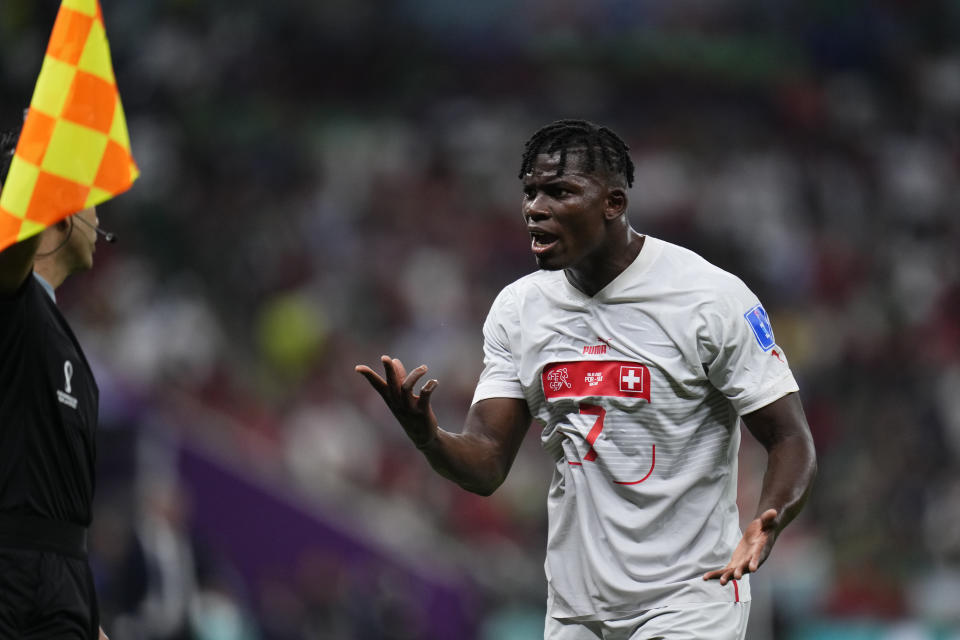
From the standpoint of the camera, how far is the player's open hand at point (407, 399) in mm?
4035

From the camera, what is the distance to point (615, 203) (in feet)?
14.5

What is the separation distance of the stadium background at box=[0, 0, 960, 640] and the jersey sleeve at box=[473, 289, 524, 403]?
4320 millimetres

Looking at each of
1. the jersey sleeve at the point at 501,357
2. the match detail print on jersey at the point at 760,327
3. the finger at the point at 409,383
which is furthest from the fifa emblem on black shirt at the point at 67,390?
the match detail print on jersey at the point at 760,327

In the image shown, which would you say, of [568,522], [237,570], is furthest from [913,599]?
[568,522]

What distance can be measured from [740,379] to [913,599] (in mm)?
6946

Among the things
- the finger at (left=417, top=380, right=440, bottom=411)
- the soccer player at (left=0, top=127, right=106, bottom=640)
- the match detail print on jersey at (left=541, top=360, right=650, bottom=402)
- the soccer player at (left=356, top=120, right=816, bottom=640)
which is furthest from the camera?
the match detail print on jersey at (left=541, top=360, right=650, bottom=402)

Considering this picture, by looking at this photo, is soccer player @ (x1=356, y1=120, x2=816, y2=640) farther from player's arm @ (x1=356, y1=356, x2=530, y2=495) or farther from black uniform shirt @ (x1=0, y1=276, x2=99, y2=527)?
black uniform shirt @ (x1=0, y1=276, x2=99, y2=527)

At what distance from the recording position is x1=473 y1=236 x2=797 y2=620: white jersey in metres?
4.18

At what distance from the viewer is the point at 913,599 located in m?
10.4

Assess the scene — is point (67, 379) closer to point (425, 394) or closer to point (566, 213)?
point (425, 394)

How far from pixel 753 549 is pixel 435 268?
9679mm

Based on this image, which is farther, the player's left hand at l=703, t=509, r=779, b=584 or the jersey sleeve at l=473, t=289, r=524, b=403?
the jersey sleeve at l=473, t=289, r=524, b=403

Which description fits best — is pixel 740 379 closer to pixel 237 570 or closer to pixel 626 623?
pixel 626 623

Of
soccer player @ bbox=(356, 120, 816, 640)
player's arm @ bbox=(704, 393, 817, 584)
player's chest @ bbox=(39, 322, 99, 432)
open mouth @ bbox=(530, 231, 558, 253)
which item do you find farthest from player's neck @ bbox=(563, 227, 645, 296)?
player's chest @ bbox=(39, 322, 99, 432)
